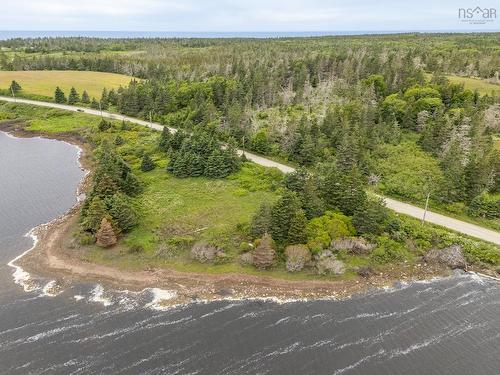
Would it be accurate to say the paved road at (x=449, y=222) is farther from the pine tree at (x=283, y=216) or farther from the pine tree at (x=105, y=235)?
the pine tree at (x=105, y=235)

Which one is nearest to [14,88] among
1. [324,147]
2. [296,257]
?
[324,147]

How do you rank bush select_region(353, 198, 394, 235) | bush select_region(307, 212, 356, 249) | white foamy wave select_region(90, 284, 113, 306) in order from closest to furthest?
white foamy wave select_region(90, 284, 113, 306) → bush select_region(307, 212, 356, 249) → bush select_region(353, 198, 394, 235)

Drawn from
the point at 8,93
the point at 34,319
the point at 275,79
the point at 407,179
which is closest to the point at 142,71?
the point at 8,93

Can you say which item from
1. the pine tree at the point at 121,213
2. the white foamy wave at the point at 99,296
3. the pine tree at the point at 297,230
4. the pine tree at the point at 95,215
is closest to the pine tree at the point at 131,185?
the pine tree at the point at 121,213

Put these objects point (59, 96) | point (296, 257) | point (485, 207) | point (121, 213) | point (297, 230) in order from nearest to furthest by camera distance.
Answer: point (296, 257)
point (297, 230)
point (121, 213)
point (485, 207)
point (59, 96)

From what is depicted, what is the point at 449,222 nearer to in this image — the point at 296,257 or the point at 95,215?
the point at 296,257

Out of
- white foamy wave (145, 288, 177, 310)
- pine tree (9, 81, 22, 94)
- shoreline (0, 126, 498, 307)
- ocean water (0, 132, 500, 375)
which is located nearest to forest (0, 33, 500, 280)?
pine tree (9, 81, 22, 94)

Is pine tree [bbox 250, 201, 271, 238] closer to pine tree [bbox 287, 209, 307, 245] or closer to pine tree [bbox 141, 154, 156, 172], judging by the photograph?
pine tree [bbox 287, 209, 307, 245]
